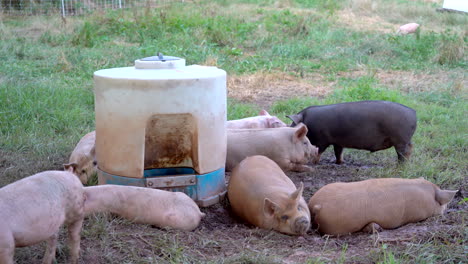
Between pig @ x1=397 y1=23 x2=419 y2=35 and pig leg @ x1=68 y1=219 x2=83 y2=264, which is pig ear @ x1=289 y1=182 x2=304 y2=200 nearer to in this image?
pig leg @ x1=68 y1=219 x2=83 y2=264

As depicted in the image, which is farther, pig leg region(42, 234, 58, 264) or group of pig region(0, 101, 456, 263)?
pig leg region(42, 234, 58, 264)

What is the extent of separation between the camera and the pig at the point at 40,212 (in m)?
2.80

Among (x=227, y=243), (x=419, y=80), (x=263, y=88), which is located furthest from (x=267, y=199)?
(x=419, y=80)

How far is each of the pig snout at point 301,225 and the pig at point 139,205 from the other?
2.47 ft

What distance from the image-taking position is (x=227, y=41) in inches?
465

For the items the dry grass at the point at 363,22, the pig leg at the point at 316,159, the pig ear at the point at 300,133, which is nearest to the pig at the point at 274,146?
the pig ear at the point at 300,133

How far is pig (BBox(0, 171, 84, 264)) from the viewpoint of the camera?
2.80m

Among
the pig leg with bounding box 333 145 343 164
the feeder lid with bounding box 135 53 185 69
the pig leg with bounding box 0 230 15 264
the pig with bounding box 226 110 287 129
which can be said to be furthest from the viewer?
the pig with bounding box 226 110 287 129

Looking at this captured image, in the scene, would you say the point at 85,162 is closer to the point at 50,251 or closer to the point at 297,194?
the point at 50,251

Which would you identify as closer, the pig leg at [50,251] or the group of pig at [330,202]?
the pig leg at [50,251]

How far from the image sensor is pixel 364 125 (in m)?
5.75

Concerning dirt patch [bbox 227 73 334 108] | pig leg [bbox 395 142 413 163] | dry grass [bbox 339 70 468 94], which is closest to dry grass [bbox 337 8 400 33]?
dry grass [bbox 339 70 468 94]

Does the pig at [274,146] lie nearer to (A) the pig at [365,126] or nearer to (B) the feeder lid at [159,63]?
(A) the pig at [365,126]

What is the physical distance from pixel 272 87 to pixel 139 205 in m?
5.31
